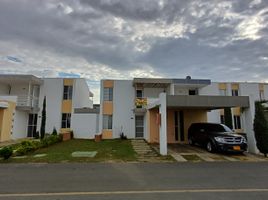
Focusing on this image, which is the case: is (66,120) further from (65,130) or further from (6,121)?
(6,121)

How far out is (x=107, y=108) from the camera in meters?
23.1

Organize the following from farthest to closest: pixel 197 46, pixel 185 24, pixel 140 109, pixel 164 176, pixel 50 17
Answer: pixel 140 109, pixel 197 46, pixel 185 24, pixel 50 17, pixel 164 176

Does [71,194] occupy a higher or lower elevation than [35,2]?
lower

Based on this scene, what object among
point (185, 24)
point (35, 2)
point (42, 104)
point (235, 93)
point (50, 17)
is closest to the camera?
point (35, 2)

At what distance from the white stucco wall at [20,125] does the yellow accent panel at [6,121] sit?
0.76 meters

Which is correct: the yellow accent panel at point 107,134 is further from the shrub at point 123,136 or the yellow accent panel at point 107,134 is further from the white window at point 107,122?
the shrub at point 123,136

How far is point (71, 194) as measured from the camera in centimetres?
527

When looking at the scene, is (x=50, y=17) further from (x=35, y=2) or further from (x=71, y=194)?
(x=71, y=194)

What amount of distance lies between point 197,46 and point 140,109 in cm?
879

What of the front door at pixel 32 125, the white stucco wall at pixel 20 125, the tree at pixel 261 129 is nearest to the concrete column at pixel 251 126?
the tree at pixel 261 129

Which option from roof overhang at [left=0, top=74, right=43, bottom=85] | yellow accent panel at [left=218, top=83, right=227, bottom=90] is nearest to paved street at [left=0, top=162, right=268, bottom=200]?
roof overhang at [left=0, top=74, right=43, bottom=85]

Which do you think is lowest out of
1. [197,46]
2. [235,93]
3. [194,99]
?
[194,99]

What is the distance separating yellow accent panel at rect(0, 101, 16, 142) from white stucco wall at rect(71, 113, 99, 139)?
6079mm

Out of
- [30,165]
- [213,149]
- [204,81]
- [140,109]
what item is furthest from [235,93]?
[30,165]
